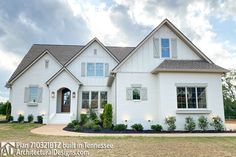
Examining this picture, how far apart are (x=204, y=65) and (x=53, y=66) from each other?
1452cm

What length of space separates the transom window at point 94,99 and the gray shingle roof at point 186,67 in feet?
25.7

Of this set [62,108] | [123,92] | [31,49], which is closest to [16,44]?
[31,49]

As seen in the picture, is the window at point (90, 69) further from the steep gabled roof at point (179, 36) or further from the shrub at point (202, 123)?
the shrub at point (202, 123)

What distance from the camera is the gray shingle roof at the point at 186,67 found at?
43.7 ft

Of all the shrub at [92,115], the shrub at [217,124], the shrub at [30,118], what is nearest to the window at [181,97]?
the shrub at [217,124]

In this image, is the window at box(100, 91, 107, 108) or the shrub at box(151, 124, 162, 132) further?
the window at box(100, 91, 107, 108)

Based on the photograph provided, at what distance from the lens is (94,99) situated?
20.3 m

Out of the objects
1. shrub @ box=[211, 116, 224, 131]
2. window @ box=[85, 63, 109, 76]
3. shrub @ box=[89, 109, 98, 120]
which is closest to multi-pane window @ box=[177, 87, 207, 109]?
shrub @ box=[211, 116, 224, 131]

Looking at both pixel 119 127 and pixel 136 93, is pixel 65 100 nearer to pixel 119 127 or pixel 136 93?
pixel 136 93

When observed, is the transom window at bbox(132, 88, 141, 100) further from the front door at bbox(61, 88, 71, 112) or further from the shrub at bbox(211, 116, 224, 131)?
the front door at bbox(61, 88, 71, 112)

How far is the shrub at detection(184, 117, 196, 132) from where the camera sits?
494 inches

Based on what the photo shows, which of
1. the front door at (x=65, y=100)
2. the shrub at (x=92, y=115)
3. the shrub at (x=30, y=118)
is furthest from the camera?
the front door at (x=65, y=100)

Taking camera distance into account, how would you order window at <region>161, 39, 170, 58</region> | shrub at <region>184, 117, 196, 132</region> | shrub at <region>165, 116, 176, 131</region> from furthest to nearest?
window at <region>161, 39, 170, 58</region> < shrub at <region>165, 116, 176, 131</region> < shrub at <region>184, 117, 196, 132</region>

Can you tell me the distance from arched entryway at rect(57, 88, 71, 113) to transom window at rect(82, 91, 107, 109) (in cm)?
154
